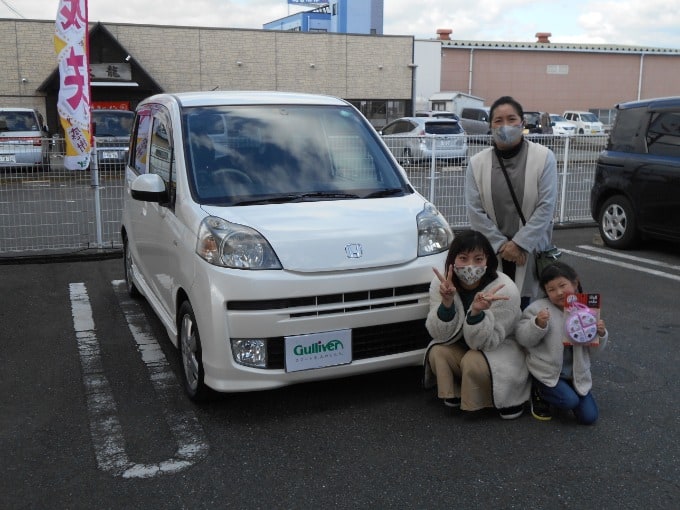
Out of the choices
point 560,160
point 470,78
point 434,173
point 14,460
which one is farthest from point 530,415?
point 470,78

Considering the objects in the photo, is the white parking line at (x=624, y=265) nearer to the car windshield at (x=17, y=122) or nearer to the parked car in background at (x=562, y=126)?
the car windshield at (x=17, y=122)

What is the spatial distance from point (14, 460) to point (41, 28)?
2558cm

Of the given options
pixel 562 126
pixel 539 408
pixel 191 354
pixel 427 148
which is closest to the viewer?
pixel 539 408

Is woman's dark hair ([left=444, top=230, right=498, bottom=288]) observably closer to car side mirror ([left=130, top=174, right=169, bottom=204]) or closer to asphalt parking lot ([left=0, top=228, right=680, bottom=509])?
asphalt parking lot ([left=0, top=228, right=680, bottom=509])

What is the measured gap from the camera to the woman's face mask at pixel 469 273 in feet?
12.1

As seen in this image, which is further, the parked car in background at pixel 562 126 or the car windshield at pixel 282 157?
the parked car in background at pixel 562 126

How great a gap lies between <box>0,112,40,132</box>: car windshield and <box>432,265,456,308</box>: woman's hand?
1584cm

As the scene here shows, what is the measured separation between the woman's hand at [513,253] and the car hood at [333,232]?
58cm

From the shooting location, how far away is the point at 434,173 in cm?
930

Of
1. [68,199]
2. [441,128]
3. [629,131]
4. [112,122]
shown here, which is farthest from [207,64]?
[629,131]

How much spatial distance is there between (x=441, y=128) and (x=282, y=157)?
1581cm

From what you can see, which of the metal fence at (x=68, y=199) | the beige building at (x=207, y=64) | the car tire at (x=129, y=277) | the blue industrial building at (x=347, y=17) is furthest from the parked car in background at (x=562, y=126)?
the car tire at (x=129, y=277)

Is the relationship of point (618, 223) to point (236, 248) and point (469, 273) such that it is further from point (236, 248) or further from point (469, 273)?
point (236, 248)

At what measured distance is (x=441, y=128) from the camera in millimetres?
19578
